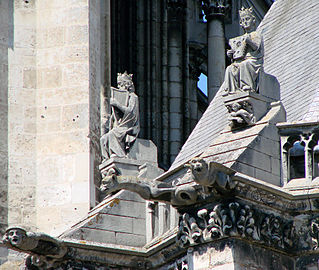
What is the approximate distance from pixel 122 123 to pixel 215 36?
15335mm

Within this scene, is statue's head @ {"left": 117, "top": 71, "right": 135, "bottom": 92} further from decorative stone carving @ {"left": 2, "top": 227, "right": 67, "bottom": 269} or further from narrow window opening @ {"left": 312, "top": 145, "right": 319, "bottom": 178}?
narrow window opening @ {"left": 312, "top": 145, "right": 319, "bottom": 178}

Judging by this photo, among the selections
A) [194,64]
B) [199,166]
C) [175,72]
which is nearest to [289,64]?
[199,166]

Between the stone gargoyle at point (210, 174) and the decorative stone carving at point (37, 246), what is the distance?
13.5ft

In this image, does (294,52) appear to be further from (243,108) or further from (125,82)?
(125,82)

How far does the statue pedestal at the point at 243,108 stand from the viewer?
2023 centimetres

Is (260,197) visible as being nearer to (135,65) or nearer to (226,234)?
(226,234)

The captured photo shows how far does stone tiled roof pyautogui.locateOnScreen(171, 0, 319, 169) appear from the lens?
861 inches

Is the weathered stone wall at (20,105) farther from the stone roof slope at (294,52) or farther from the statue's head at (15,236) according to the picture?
the stone roof slope at (294,52)

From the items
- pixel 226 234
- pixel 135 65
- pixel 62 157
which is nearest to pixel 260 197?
pixel 226 234

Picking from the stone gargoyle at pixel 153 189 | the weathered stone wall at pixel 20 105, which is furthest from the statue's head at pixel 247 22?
the weathered stone wall at pixel 20 105

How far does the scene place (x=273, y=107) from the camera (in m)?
20.5

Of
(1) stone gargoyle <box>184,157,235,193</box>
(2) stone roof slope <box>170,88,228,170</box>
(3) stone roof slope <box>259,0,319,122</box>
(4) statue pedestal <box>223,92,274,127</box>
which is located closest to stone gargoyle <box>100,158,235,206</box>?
(1) stone gargoyle <box>184,157,235,193</box>

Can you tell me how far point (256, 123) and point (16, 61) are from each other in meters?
8.22

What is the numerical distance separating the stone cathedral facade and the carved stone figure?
9cm
